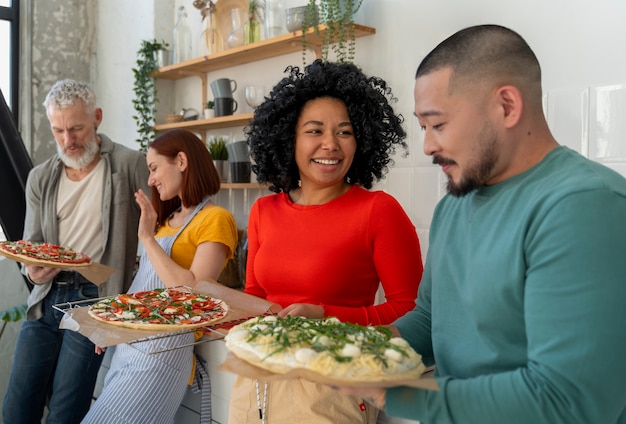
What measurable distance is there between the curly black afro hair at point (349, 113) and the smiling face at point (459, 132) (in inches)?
28.0

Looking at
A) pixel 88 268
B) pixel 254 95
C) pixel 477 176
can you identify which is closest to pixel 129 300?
pixel 88 268

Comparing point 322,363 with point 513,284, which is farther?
point 322,363

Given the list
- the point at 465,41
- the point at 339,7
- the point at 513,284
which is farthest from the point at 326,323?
the point at 339,7

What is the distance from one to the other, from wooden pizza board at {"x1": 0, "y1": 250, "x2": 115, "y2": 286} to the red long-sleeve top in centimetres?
103

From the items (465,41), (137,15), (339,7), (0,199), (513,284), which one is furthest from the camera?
(137,15)

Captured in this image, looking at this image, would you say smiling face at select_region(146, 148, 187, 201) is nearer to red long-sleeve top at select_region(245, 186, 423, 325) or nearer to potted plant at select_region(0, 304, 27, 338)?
red long-sleeve top at select_region(245, 186, 423, 325)

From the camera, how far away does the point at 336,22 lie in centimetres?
290

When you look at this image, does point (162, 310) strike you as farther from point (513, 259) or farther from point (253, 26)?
point (253, 26)

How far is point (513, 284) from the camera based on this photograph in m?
0.97

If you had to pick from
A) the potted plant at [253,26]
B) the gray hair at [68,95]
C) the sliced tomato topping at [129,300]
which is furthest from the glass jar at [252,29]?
the sliced tomato topping at [129,300]

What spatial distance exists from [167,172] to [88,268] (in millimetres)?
529

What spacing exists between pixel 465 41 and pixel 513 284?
1.44 feet

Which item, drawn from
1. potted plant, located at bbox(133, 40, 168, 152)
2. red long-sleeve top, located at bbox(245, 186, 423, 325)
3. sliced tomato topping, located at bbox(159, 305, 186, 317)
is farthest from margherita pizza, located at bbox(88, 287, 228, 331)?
potted plant, located at bbox(133, 40, 168, 152)

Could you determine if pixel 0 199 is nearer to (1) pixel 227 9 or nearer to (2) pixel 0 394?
(2) pixel 0 394
